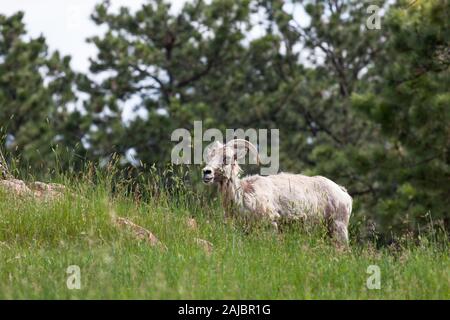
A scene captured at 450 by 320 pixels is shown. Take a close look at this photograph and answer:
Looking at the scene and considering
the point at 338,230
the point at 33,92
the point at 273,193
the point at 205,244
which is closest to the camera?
the point at 205,244

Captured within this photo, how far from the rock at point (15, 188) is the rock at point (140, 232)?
131cm

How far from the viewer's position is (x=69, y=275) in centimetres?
757

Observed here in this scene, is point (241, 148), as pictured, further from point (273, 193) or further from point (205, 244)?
point (205, 244)

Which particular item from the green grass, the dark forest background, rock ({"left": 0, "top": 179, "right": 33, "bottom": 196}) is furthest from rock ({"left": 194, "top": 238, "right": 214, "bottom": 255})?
the dark forest background

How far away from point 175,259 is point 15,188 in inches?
120

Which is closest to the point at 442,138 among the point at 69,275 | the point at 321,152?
the point at 321,152

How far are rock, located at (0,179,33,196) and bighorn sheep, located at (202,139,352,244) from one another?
83.2 inches

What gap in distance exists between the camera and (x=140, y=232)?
9.45m

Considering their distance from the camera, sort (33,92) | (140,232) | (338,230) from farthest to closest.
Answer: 1. (33,92)
2. (338,230)
3. (140,232)

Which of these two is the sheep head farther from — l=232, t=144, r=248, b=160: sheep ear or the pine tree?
the pine tree

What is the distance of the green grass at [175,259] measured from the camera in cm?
726

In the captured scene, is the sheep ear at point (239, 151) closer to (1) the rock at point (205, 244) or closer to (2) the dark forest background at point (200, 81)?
(1) the rock at point (205, 244)

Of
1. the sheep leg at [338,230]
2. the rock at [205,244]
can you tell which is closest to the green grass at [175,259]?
the rock at [205,244]

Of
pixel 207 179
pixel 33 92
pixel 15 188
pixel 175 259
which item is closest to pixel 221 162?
pixel 207 179
